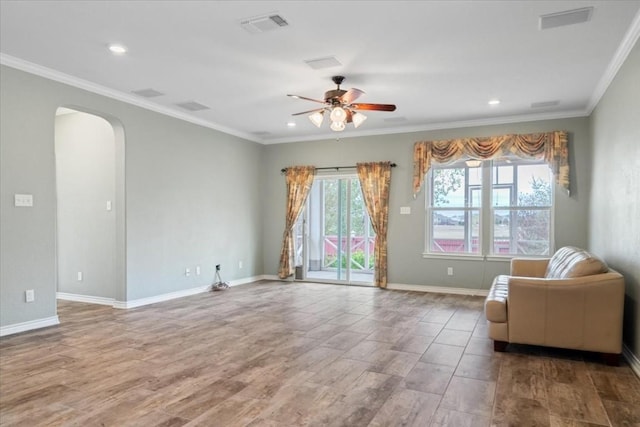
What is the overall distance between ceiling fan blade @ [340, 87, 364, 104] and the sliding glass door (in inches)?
132

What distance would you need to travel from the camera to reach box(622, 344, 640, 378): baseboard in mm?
3230

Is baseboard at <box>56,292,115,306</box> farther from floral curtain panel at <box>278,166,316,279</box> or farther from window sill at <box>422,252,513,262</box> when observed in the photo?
window sill at <box>422,252,513,262</box>

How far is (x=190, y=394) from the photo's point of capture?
2.81 meters

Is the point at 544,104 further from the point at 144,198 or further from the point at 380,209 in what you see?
the point at 144,198

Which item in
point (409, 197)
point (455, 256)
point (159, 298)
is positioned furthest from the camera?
point (409, 197)

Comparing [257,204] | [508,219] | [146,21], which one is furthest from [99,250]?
[508,219]

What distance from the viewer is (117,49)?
4.02 m

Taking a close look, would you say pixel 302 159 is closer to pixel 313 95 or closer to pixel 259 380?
pixel 313 95

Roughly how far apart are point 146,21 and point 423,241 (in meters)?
5.42

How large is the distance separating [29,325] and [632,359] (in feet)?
19.6

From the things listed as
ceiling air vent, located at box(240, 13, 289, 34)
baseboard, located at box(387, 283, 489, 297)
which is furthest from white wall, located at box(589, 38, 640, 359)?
ceiling air vent, located at box(240, 13, 289, 34)

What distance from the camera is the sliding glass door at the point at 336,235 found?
776cm

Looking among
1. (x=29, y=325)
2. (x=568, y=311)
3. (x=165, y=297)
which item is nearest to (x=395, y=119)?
(x=568, y=311)

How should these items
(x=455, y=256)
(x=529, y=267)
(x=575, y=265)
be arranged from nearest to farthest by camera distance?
(x=575, y=265), (x=529, y=267), (x=455, y=256)
